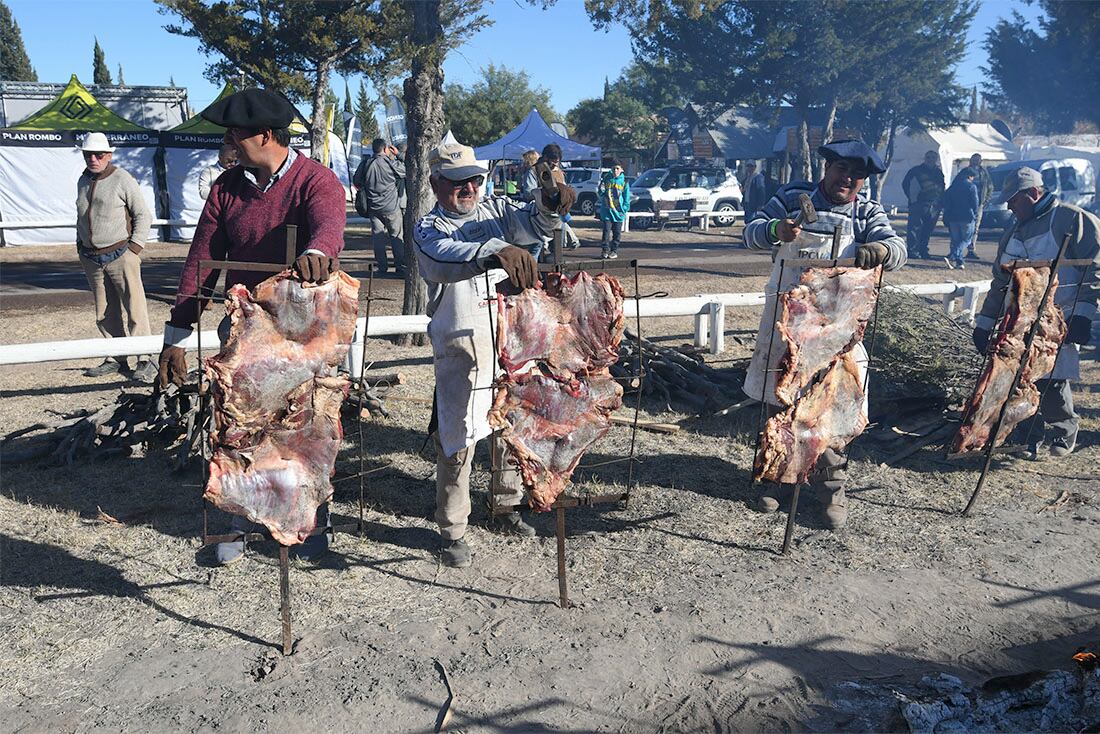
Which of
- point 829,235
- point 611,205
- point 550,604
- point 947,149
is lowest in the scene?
point 550,604

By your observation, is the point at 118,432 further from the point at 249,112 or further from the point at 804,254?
the point at 804,254

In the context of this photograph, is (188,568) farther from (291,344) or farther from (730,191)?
(730,191)

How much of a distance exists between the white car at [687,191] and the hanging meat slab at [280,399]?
2311cm

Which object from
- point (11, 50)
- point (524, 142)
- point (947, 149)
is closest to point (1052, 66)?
point (947, 149)

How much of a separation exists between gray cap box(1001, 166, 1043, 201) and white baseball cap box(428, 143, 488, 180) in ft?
14.0

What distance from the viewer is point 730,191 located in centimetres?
2745

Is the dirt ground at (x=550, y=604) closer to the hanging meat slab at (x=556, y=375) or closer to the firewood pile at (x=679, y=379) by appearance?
the hanging meat slab at (x=556, y=375)

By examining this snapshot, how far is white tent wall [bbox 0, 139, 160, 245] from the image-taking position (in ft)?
66.5

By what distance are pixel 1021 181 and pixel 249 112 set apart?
18.1 feet

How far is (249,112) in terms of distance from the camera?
4.01 metres

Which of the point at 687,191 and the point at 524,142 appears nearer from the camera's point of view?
the point at 524,142

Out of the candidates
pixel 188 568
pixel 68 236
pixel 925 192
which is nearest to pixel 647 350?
pixel 188 568

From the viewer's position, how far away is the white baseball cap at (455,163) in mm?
4320

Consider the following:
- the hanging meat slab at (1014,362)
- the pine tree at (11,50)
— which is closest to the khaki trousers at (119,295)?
the hanging meat slab at (1014,362)
